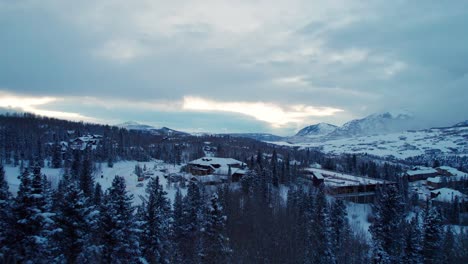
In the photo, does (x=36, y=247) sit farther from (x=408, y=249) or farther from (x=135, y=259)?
(x=408, y=249)

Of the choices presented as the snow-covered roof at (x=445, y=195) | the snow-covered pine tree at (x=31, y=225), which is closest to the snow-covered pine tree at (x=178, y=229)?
the snow-covered pine tree at (x=31, y=225)

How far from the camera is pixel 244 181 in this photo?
5591 cm

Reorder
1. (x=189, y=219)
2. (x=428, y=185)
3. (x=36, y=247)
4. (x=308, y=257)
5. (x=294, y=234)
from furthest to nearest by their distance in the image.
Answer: (x=428, y=185) < (x=294, y=234) < (x=189, y=219) < (x=308, y=257) < (x=36, y=247)

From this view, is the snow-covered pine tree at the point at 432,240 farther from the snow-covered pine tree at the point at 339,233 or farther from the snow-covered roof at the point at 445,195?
the snow-covered roof at the point at 445,195

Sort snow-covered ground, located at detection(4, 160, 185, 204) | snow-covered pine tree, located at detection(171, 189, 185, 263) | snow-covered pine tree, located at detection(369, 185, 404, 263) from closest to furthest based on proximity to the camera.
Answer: snow-covered pine tree, located at detection(369, 185, 404, 263)
snow-covered pine tree, located at detection(171, 189, 185, 263)
snow-covered ground, located at detection(4, 160, 185, 204)

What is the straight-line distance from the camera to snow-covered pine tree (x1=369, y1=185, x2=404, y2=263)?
993 inches

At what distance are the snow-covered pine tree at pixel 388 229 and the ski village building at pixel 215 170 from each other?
1858 inches

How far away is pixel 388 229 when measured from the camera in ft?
84.6

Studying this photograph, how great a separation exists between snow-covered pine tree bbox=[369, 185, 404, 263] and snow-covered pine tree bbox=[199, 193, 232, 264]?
12493mm

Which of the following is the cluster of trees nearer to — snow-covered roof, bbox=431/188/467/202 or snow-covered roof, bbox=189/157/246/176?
snow-covered roof, bbox=189/157/246/176

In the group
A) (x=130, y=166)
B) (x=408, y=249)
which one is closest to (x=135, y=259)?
Answer: (x=408, y=249)

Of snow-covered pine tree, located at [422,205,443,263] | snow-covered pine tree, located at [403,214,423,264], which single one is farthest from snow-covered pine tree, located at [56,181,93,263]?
snow-covered pine tree, located at [422,205,443,263]

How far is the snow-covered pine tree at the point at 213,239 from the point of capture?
2504 cm

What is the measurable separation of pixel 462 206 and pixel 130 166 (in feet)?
279
